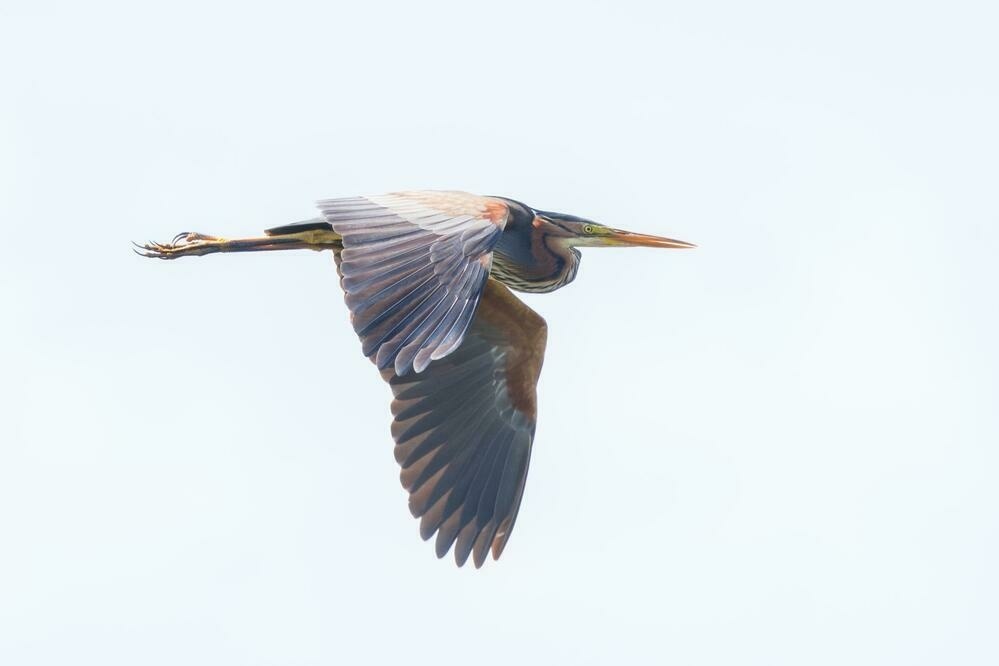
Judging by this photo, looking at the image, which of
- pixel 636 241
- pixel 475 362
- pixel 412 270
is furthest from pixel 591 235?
pixel 412 270

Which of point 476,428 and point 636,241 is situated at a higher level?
point 636,241

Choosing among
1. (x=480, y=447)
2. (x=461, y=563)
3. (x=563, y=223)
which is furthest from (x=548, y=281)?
(x=461, y=563)

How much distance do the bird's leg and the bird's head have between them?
4.11 feet

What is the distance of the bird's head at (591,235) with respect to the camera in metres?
10.9

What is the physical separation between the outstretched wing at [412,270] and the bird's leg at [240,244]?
34.1 inches

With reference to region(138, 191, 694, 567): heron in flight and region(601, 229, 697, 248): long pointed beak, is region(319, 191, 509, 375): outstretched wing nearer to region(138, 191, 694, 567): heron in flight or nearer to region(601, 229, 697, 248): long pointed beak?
region(138, 191, 694, 567): heron in flight

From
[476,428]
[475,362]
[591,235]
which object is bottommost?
[476,428]

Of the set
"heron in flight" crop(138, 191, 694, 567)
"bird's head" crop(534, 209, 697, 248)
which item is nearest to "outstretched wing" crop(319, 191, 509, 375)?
"heron in flight" crop(138, 191, 694, 567)

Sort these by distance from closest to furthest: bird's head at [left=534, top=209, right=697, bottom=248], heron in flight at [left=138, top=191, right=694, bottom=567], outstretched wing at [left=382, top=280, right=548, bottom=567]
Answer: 1. heron in flight at [left=138, top=191, right=694, bottom=567]
2. outstretched wing at [left=382, top=280, right=548, bottom=567]
3. bird's head at [left=534, top=209, right=697, bottom=248]

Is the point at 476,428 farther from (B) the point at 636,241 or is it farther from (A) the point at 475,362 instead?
(B) the point at 636,241

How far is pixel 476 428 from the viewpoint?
35.2ft

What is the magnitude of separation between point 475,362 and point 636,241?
1.26 m

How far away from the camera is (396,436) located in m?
10.6

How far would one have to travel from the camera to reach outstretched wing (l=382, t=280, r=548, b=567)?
1047cm
